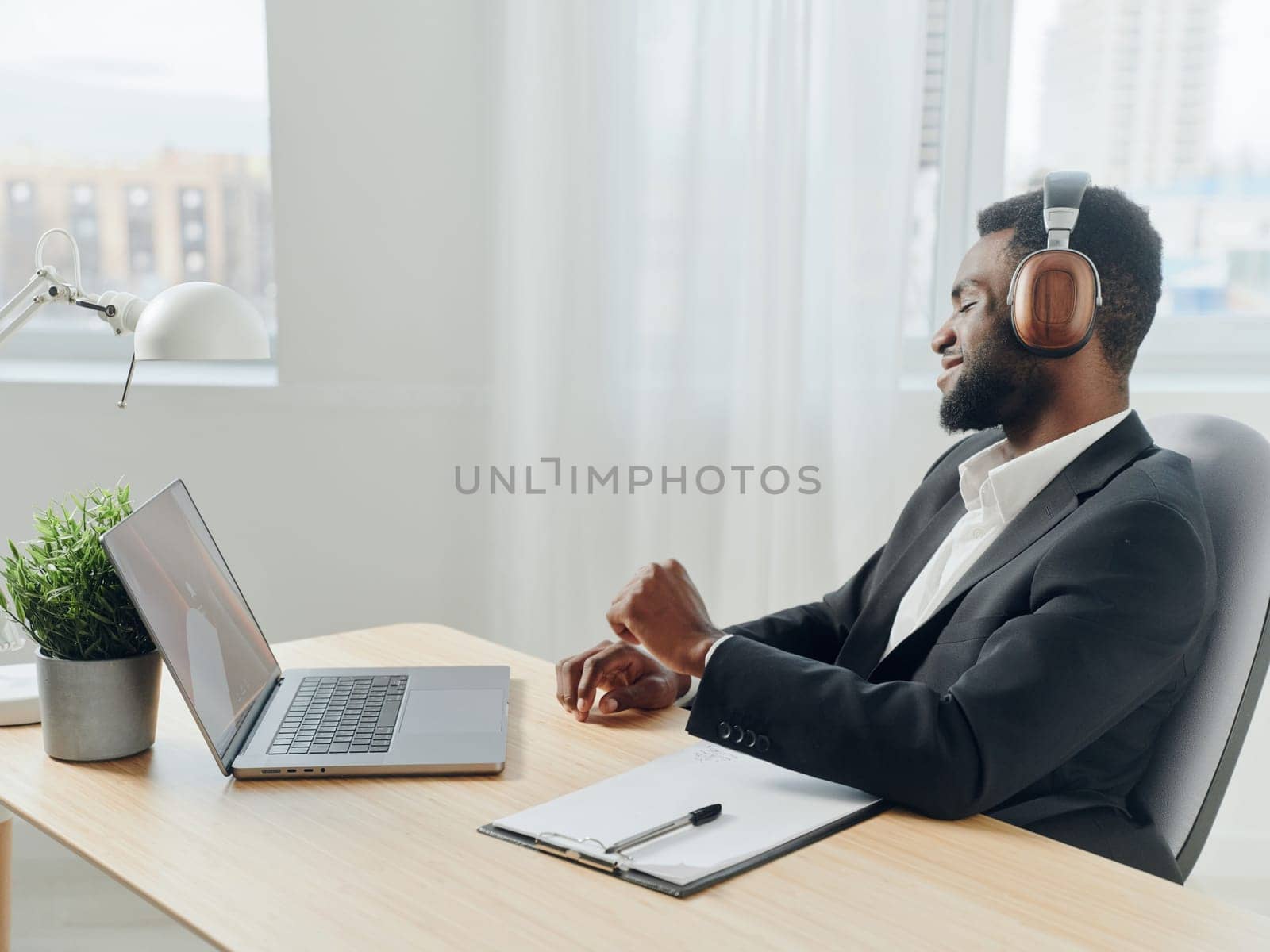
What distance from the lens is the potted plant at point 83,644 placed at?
108cm

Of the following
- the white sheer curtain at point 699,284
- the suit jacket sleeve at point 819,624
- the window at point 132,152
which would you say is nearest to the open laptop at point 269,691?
the suit jacket sleeve at point 819,624

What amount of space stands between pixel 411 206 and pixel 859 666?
1.44 m

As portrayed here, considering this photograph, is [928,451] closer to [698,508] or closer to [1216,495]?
[698,508]

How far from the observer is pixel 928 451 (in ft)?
7.99

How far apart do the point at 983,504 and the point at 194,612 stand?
0.84 meters

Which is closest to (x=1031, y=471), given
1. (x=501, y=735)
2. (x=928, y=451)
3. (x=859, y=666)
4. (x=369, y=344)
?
(x=859, y=666)

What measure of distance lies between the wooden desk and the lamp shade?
39cm

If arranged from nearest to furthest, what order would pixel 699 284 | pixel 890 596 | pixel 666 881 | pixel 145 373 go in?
pixel 666 881
pixel 890 596
pixel 699 284
pixel 145 373

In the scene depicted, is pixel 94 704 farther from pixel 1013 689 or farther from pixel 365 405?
pixel 365 405

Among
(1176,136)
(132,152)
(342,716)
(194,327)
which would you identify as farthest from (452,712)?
(1176,136)

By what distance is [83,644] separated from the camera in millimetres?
1093

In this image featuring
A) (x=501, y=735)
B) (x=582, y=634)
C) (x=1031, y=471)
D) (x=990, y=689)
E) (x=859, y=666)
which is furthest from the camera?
(x=582, y=634)

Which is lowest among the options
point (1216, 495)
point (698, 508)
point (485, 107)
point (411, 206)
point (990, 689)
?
point (698, 508)

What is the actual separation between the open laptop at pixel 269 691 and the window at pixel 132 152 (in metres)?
1.44
